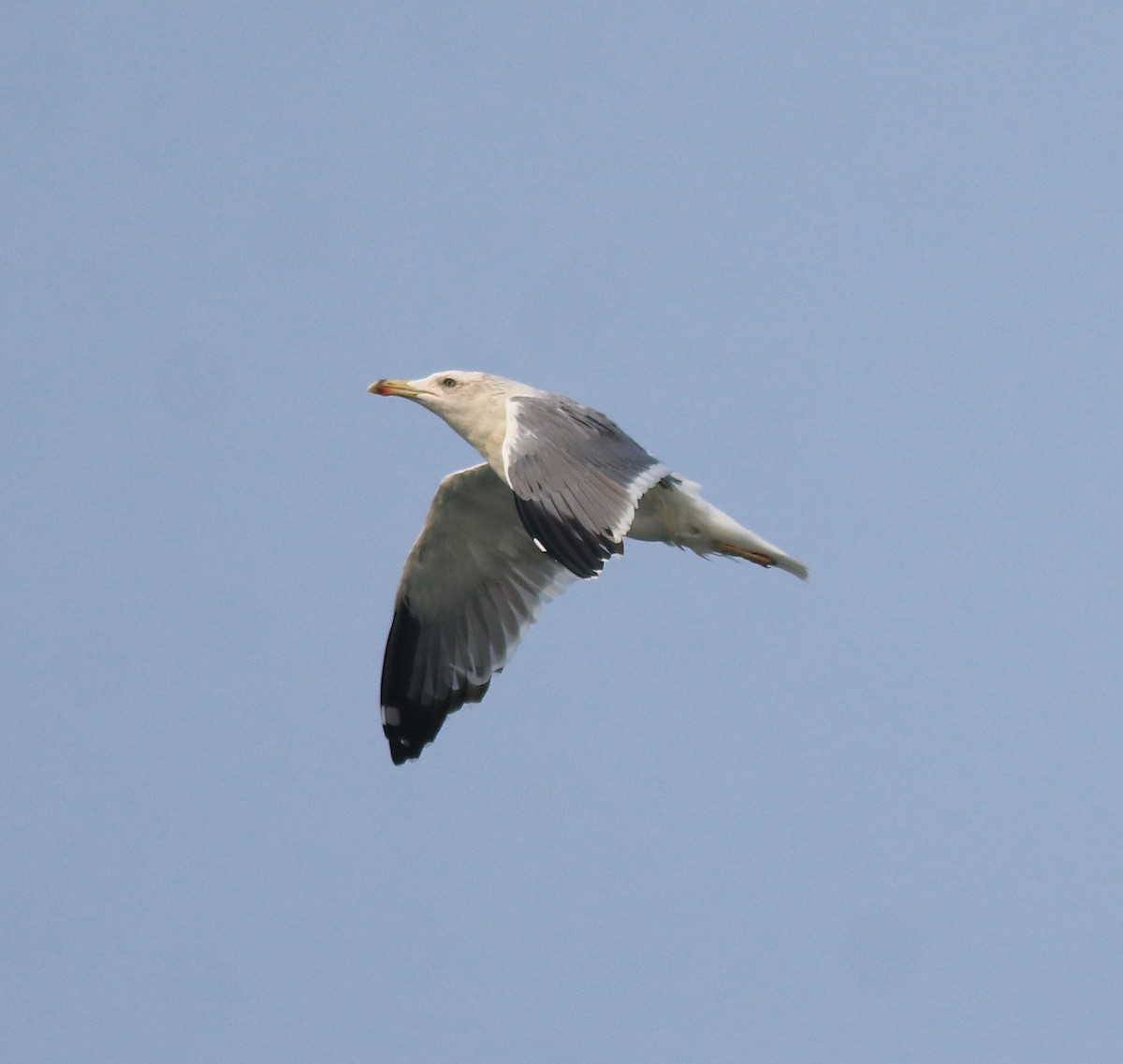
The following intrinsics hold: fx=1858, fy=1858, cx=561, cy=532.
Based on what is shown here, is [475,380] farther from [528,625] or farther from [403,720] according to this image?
[403,720]

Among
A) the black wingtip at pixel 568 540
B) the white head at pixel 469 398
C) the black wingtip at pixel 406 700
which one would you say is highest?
the white head at pixel 469 398

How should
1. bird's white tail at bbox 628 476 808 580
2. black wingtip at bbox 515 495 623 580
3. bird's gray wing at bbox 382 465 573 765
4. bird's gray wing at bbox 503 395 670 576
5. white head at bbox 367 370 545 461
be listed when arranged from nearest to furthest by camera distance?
1. black wingtip at bbox 515 495 623 580
2. bird's gray wing at bbox 503 395 670 576
3. white head at bbox 367 370 545 461
4. bird's white tail at bbox 628 476 808 580
5. bird's gray wing at bbox 382 465 573 765

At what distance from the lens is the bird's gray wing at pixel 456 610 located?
10.4 m

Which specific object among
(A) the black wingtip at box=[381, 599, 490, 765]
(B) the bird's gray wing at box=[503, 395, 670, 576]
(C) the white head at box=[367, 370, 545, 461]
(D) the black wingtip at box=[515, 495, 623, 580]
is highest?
(C) the white head at box=[367, 370, 545, 461]

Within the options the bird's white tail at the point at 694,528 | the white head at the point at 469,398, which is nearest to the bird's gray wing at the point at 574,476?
the white head at the point at 469,398

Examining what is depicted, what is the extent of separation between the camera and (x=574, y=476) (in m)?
8.05

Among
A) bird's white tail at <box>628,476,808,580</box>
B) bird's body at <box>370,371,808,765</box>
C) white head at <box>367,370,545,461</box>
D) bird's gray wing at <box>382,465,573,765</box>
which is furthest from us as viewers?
bird's gray wing at <box>382,465,573,765</box>

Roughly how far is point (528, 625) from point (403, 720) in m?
0.99

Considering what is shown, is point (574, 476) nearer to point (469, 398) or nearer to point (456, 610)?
point (469, 398)

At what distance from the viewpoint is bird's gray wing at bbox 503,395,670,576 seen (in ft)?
25.2

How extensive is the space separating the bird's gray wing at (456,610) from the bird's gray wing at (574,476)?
1608 mm

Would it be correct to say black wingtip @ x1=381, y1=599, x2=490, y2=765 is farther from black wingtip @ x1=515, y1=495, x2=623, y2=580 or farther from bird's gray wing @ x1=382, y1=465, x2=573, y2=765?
black wingtip @ x1=515, y1=495, x2=623, y2=580

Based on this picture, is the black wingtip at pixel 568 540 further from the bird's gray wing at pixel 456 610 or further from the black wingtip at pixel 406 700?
the black wingtip at pixel 406 700

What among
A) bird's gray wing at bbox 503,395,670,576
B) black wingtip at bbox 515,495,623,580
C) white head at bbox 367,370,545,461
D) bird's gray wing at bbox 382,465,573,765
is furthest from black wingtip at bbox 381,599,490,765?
black wingtip at bbox 515,495,623,580
